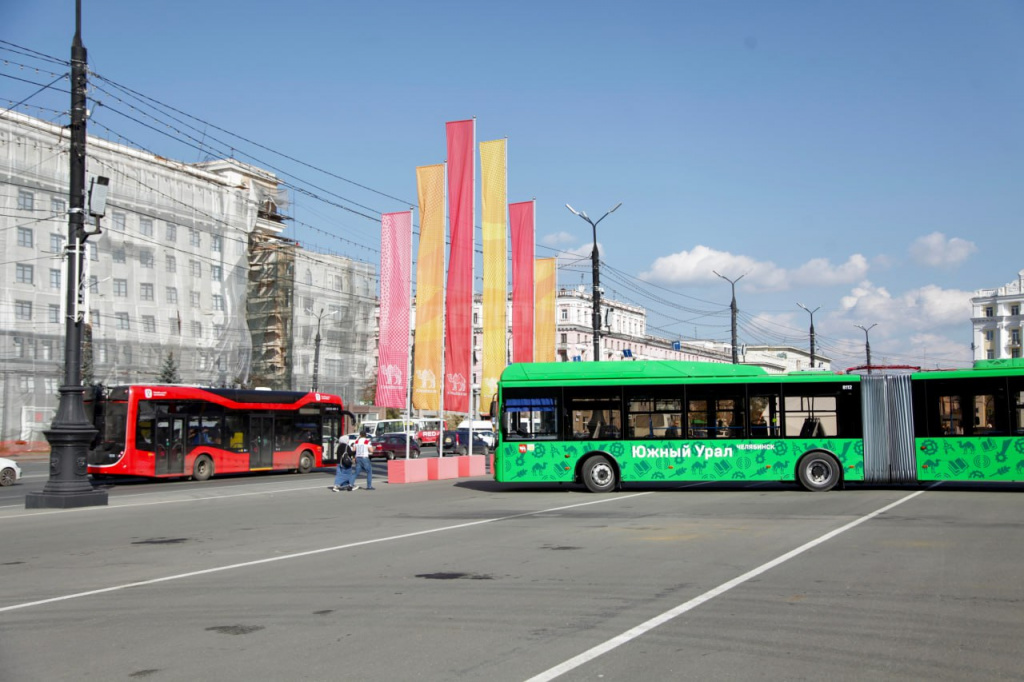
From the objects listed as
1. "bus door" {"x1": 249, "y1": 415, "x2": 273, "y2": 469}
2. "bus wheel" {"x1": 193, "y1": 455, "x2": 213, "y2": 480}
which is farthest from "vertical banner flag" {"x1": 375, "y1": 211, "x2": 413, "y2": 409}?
"bus wheel" {"x1": 193, "y1": 455, "x2": 213, "y2": 480}

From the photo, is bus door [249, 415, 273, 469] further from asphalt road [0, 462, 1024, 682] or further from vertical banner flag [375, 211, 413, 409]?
asphalt road [0, 462, 1024, 682]

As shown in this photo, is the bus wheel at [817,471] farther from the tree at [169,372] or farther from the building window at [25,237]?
the building window at [25,237]

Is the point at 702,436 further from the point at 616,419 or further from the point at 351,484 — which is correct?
the point at 351,484

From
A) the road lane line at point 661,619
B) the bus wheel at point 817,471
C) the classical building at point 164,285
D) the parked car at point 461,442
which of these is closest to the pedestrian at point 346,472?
the bus wheel at point 817,471


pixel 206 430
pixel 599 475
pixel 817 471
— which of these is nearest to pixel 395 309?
pixel 206 430

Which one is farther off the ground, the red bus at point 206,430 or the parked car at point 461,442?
the red bus at point 206,430

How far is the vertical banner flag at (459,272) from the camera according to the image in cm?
3097

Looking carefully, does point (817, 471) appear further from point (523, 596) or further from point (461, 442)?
point (461, 442)

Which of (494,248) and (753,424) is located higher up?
(494,248)

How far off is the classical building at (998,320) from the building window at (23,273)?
345ft

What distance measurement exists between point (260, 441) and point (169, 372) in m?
23.6

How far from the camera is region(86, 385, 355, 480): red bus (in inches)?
1174

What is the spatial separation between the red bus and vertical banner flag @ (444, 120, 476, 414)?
7668 millimetres

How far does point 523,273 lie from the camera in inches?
1430
